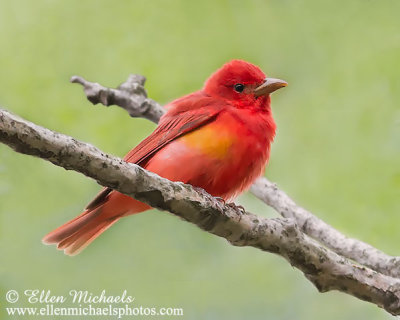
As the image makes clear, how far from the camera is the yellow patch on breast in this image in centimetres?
351

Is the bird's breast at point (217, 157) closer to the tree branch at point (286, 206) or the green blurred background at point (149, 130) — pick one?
the tree branch at point (286, 206)

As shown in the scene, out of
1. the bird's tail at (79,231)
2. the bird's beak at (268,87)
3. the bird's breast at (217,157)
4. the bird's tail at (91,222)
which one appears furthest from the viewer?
the bird's beak at (268,87)

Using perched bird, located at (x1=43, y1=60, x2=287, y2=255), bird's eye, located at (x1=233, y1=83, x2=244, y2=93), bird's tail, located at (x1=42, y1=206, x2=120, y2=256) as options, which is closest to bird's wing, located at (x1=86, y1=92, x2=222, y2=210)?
perched bird, located at (x1=43, y1=60, x2=287, y2=255)

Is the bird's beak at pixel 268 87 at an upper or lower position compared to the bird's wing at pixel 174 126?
upper

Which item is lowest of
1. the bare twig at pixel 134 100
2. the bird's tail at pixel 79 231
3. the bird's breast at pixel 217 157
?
the bird's tail at pixel 79 231

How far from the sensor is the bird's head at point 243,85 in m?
4.06

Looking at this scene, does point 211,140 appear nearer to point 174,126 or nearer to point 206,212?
point 174,126

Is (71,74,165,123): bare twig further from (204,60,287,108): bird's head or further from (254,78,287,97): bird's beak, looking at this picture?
(254,78,287,97): bird's beak

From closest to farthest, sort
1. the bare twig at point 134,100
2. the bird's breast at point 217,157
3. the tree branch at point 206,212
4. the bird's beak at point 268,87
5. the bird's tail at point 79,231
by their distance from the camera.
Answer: the tree branch at point 206,212
the bird's breast at point 217,157
the bird's tail at point 79,231
the bird's beak at point 268,87
the bare twig at point 134,100

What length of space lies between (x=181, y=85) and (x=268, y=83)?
0.64 m

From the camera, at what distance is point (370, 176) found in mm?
4004

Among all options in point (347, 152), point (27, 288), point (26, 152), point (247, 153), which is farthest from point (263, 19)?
point (26, 152)

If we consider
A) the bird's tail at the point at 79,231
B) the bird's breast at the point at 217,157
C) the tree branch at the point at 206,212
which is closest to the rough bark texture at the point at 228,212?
the tree branch at the point at 206,212

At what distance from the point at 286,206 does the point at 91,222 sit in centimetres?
117
